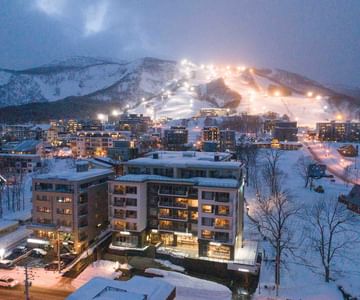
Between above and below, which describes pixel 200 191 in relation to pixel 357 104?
below

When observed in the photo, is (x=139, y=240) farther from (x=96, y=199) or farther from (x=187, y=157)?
(x=187, y=157)

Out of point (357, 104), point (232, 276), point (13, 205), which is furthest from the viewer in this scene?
point (357, 104)

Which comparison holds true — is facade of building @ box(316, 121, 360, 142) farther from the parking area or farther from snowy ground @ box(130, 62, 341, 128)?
the parking area

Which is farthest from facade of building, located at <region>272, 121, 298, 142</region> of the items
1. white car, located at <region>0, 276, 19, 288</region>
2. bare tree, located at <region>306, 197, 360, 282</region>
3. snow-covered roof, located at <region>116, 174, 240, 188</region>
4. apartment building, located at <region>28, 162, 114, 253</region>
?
white car, located at <region>0, 276, 19, 288</region>

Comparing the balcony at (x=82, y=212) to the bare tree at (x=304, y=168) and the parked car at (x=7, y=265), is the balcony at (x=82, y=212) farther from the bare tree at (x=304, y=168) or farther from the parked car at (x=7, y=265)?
the bare tree at (x=304, y=168)

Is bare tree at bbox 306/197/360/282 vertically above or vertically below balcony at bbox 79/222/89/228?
below

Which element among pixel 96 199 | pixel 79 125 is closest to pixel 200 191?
pixel 96 199
